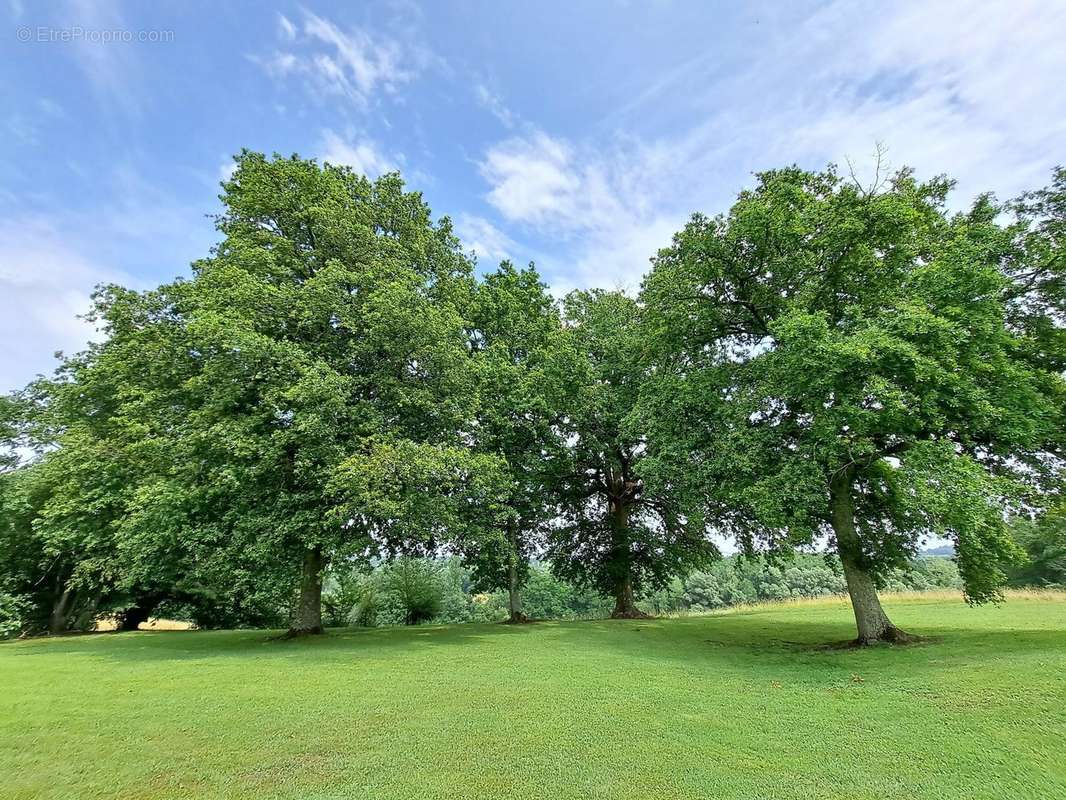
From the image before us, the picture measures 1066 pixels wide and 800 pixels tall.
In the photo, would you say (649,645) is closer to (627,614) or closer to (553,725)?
(553,725)

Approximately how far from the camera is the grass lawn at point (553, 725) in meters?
4.09

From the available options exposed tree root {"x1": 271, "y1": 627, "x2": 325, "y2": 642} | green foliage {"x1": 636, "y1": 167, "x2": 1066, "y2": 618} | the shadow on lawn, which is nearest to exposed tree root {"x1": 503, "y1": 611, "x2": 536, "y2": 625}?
the shadow on lawn

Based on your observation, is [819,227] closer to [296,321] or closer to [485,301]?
[485,301]

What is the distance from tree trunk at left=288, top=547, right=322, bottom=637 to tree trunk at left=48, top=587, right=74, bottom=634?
1382cm

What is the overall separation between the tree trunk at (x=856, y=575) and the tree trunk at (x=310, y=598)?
13.5 metres

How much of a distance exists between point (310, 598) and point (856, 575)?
14671mm

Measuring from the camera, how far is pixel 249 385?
43.4 feet

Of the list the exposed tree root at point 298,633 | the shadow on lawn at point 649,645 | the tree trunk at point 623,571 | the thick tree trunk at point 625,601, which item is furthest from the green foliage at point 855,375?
the exposed tree root at point 298,633

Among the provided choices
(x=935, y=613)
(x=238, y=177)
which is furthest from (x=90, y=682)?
(x=935, y=613)

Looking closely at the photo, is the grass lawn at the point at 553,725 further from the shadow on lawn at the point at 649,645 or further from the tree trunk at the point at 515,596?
the tree trunk at the point at 515,596

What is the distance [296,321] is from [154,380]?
426 cm

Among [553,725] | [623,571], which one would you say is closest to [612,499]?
[623,571]

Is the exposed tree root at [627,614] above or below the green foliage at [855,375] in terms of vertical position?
below

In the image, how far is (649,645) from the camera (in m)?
12.3
